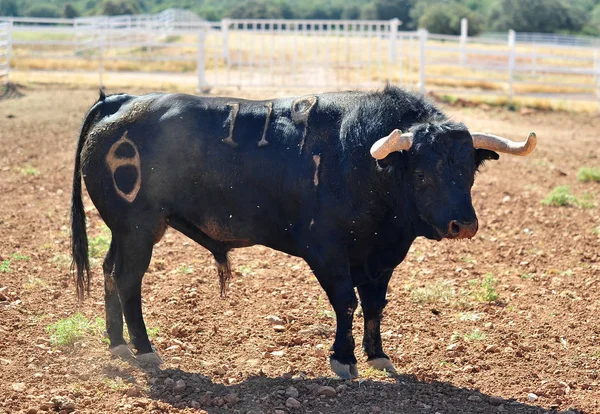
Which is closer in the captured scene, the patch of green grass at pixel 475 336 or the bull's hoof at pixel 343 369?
the bull's hoof at pixel 343 369

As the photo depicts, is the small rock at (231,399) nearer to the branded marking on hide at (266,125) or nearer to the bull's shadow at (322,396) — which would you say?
the bull's shadow at (322,396)

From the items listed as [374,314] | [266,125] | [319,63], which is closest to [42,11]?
[319,63]

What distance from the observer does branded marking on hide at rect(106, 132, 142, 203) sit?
6.46 meters

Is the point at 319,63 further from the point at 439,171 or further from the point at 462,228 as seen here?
the point at 462,228

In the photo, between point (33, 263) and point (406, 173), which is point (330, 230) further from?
point (33, 263)

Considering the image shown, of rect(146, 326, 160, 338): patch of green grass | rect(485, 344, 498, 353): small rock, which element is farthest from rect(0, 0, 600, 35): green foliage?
rect(485, 344, 498, 353): small rock

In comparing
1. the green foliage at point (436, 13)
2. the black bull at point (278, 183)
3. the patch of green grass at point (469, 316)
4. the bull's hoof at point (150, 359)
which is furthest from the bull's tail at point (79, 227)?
the green foliage at point (436, 13)

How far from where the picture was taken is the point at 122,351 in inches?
256

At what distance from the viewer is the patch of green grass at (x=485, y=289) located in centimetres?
792

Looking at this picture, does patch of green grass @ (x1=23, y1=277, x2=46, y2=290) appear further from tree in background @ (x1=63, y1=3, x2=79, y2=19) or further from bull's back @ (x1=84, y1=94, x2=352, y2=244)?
tree in background @ (x1=63, y1=3, x2=79, y2=19)

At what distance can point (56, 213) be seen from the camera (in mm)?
11000

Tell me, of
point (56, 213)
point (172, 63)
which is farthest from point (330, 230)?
point (172, 63)

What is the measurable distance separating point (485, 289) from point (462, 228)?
2.67 meters

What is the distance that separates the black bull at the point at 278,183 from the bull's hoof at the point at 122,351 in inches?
0.4
